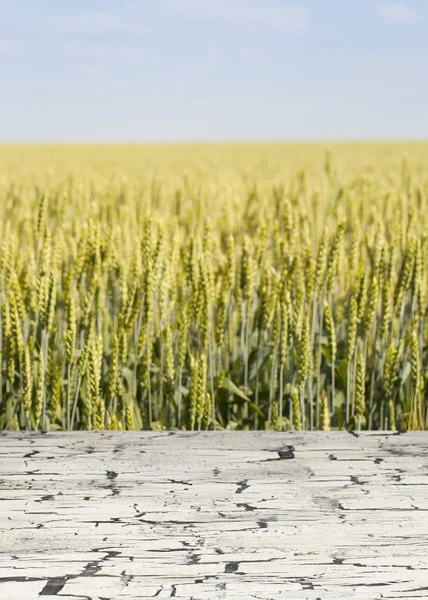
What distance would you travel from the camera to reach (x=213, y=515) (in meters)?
1.00

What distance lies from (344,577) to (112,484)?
1.22 feet

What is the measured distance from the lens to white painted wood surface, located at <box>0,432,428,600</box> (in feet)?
2.82

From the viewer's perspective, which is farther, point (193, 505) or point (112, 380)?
point (112, 380)

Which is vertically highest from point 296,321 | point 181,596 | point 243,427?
point 296,321

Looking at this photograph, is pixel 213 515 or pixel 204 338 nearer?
pixel 213 515

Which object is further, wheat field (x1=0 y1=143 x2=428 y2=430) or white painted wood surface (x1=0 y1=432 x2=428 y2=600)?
wheat field (x1=0 y1=143 x2=428 y2=430)

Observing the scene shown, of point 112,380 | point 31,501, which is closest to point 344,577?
point 31,501

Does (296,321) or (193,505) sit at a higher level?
(296,321)

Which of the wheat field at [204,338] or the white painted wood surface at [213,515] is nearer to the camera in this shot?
the white painted wood surface at [213,515]

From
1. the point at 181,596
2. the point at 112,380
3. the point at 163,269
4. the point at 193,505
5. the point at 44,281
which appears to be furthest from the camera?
the point at 163,269

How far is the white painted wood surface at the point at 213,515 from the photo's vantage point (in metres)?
0.86

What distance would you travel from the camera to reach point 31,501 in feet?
3.45

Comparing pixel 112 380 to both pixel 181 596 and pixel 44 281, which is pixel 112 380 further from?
pixel 181 596

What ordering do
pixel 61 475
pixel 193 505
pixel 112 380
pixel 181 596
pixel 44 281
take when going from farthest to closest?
pixel 44 281, pixel 112 380, pixel 61 475, pixel 193 505, pixel 181 596
